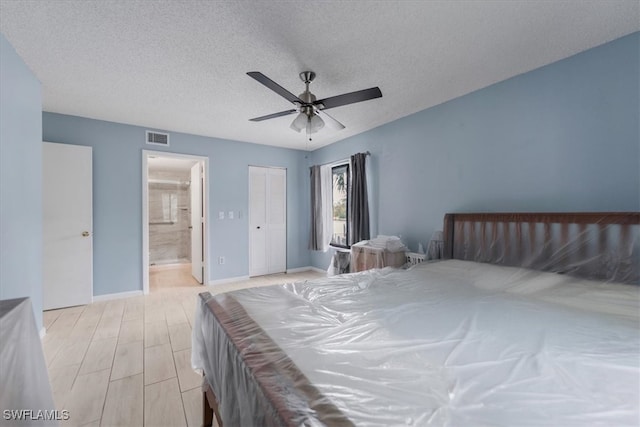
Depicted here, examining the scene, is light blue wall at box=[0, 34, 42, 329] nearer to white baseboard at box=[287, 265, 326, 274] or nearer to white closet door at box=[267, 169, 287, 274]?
white closet door at box=[267, 169, 287, 274]

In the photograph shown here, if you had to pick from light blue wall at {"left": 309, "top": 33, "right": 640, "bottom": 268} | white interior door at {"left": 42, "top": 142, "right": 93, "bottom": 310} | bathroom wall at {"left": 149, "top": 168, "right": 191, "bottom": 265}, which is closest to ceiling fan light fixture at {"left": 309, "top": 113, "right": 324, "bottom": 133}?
light blue wall at {"left": 309, "top": 33, "right": 640, "bottom": 268}

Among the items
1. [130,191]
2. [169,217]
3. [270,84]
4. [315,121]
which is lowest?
[169,217]

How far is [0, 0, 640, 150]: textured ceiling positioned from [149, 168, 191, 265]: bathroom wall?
3.57 meters

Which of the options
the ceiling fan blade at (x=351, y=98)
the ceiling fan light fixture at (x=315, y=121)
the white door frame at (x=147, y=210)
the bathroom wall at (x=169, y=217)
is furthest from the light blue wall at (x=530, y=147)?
the bathroom wall at (x=169, y=217)

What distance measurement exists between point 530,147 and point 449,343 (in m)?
2.19

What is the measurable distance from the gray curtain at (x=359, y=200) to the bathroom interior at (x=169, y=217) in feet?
12.8

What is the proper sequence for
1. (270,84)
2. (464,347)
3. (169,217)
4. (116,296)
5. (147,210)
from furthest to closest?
(169,217) < (147,210) < (116,296) < (270,84) < (464,347)

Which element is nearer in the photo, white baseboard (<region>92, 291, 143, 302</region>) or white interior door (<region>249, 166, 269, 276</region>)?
white baseboard (<region>92, 291, 143, 302</region>)

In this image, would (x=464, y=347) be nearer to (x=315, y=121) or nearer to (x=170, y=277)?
(x=315, y=121)

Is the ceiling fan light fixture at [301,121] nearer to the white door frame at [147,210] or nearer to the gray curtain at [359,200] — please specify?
the gray curtain at [359,200]

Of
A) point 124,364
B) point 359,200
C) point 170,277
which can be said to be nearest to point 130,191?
point 170,277

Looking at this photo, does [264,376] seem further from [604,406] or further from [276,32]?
[276,32]

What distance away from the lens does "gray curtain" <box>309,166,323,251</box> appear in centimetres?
492

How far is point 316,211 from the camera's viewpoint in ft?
16.2
